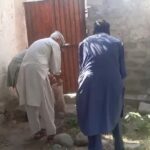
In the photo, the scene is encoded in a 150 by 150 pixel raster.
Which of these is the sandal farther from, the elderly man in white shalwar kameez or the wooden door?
the wooden door

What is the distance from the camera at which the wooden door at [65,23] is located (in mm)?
7359

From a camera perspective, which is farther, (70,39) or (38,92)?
(70,39)

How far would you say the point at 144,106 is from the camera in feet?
22.8

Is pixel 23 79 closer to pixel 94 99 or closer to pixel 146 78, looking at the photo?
pixel 94 99

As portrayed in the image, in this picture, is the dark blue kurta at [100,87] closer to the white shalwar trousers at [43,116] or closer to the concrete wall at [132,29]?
the white shalwar trousers at [43,116]

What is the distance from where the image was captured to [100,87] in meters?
4.65

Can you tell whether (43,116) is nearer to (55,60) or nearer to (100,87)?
(55,60)

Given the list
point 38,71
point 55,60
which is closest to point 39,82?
point 38,71

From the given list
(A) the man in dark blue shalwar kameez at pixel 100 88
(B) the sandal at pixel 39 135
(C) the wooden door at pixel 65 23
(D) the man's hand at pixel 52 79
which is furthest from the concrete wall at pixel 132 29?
(A) the man in dark blue shalwar kameez at pixel 100 88

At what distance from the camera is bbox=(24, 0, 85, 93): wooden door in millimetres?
7359

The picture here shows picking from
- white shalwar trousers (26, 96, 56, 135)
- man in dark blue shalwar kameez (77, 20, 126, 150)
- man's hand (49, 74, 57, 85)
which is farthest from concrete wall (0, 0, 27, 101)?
man in dark blue shalwar kameez (77, 20, 126, 150)

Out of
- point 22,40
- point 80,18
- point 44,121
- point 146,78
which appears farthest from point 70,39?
point 44,121

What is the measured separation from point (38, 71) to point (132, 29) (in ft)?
7.71

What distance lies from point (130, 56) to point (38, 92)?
2.39 m
